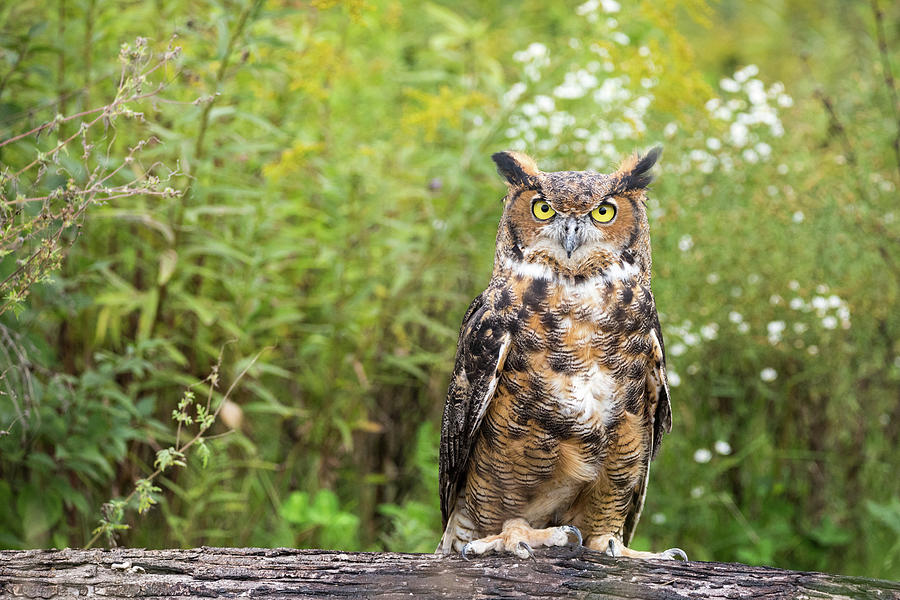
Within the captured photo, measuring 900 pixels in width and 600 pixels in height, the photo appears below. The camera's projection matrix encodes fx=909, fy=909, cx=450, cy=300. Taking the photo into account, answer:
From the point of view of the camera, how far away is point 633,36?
13.9ft

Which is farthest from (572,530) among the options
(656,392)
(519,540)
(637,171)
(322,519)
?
(322,519)

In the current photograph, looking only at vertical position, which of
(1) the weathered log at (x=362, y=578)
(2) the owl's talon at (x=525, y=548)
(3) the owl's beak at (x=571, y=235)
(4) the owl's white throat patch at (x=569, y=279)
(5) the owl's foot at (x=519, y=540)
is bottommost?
(5) the owl's foot at (x=519, y=540)

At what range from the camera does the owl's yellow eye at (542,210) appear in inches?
103

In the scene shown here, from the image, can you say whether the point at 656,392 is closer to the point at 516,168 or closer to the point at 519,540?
the point at 519,540

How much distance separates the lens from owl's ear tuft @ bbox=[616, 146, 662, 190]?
8.83ft

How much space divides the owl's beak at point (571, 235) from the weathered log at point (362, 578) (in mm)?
860

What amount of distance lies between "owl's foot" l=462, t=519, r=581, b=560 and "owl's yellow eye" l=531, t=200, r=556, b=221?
0.93 m

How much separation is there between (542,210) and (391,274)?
1.57 meters

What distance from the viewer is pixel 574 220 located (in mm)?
2568

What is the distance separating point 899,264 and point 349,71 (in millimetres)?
2703

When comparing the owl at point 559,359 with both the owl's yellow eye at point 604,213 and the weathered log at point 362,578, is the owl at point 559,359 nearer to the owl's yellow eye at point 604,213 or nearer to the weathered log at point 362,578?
the owl's yellow eye at point 604,213

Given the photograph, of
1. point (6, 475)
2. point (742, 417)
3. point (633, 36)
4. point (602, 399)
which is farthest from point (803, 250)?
point (6, 475)

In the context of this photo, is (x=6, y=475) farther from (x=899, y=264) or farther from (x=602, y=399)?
(x=899, y=264)

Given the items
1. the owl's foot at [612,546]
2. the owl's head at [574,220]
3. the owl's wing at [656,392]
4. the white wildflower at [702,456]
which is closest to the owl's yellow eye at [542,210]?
the owl's head at [574,220]
